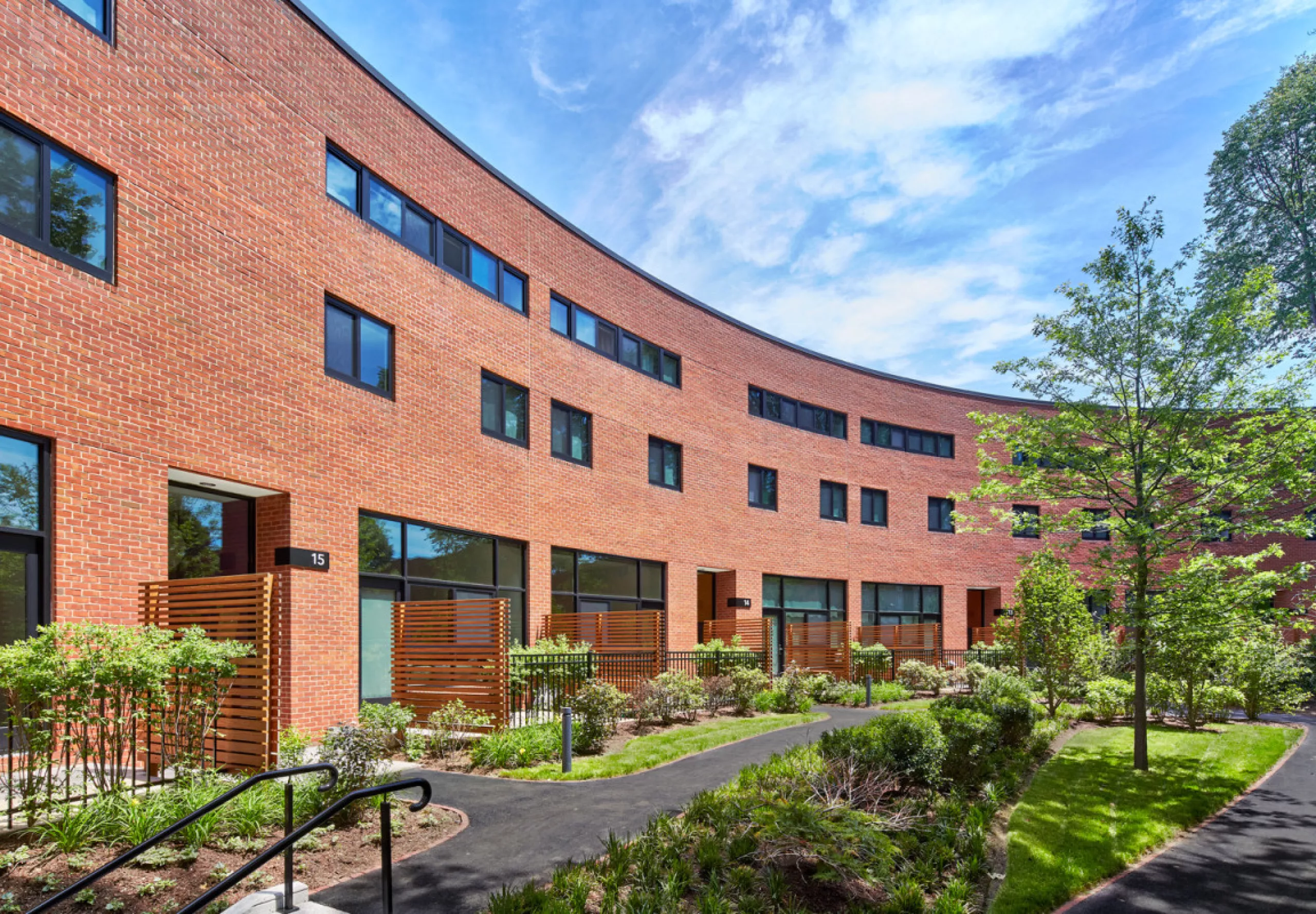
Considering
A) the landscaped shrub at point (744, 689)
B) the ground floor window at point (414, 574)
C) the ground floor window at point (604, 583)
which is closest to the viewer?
the ground floor window at point (414, 574)

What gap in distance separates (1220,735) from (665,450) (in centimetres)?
1430

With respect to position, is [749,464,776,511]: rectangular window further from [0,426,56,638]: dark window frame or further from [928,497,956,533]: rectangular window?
[0,426,56,638]: dark window frame

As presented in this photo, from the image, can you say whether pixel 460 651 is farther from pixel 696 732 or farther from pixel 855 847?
pixel 855 847

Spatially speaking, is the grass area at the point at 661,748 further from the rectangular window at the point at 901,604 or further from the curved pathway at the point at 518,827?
the rectangular window at the point at 901,604

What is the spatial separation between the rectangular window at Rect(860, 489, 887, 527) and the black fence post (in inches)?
883

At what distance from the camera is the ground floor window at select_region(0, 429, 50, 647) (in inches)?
363

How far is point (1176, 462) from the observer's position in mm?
11875

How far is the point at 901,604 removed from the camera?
32938mm

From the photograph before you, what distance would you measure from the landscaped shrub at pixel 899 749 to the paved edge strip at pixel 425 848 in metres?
4.29

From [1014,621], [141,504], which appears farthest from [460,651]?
[1014,621]

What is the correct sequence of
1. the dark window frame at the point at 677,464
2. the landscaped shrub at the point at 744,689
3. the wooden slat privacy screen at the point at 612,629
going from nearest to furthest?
the landscaped shrub at the point at 744,689, the wooden slat privacy screen at the point at 612,629, the dark window frame at the point at 677,464

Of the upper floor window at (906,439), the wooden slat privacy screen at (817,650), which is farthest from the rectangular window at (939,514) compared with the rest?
the wooden slat privacy screen at (817,650)

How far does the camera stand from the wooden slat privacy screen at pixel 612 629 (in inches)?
752

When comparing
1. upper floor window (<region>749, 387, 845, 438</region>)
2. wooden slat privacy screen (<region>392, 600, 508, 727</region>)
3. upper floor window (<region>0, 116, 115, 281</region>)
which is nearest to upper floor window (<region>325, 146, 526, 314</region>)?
upper floor window (<region>0, 116, 115, 281</region>)
